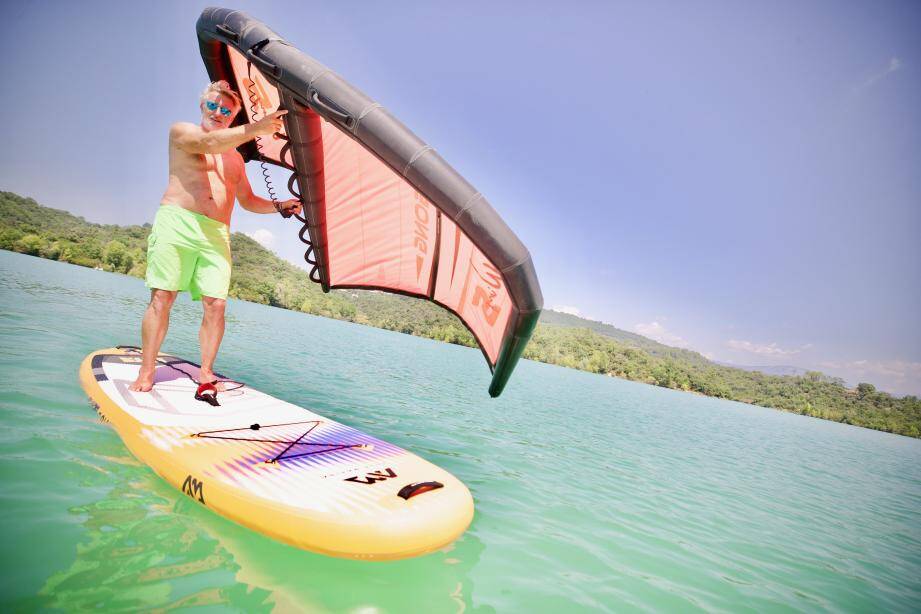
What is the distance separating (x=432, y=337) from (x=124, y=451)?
90.1 metres

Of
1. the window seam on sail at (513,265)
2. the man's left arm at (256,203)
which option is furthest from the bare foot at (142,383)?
the window seam on sail at (513,265)

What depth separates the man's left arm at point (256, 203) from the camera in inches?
170

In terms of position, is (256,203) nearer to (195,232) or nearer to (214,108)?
(195,232)

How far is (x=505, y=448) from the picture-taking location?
6.76 m

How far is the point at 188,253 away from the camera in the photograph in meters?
3.78

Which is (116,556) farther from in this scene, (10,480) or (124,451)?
(124,451)

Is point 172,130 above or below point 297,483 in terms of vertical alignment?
above

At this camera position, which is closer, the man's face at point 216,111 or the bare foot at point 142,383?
the man's face at point 216,111

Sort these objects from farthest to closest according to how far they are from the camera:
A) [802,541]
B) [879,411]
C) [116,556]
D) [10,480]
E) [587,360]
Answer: [587,360]
[879,411]
[802,541]
[10,480]
[116,556]

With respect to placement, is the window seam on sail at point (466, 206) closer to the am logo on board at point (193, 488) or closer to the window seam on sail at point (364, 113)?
the window seam on sail at point (364, 113)

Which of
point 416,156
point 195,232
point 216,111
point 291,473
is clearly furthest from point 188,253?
point 416,156

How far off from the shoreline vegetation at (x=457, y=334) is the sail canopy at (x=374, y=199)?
230 ft

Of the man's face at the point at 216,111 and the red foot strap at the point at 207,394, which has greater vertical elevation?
the man's face at the point at 216,111

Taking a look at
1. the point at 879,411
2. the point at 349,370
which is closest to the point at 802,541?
the point at 349,370
